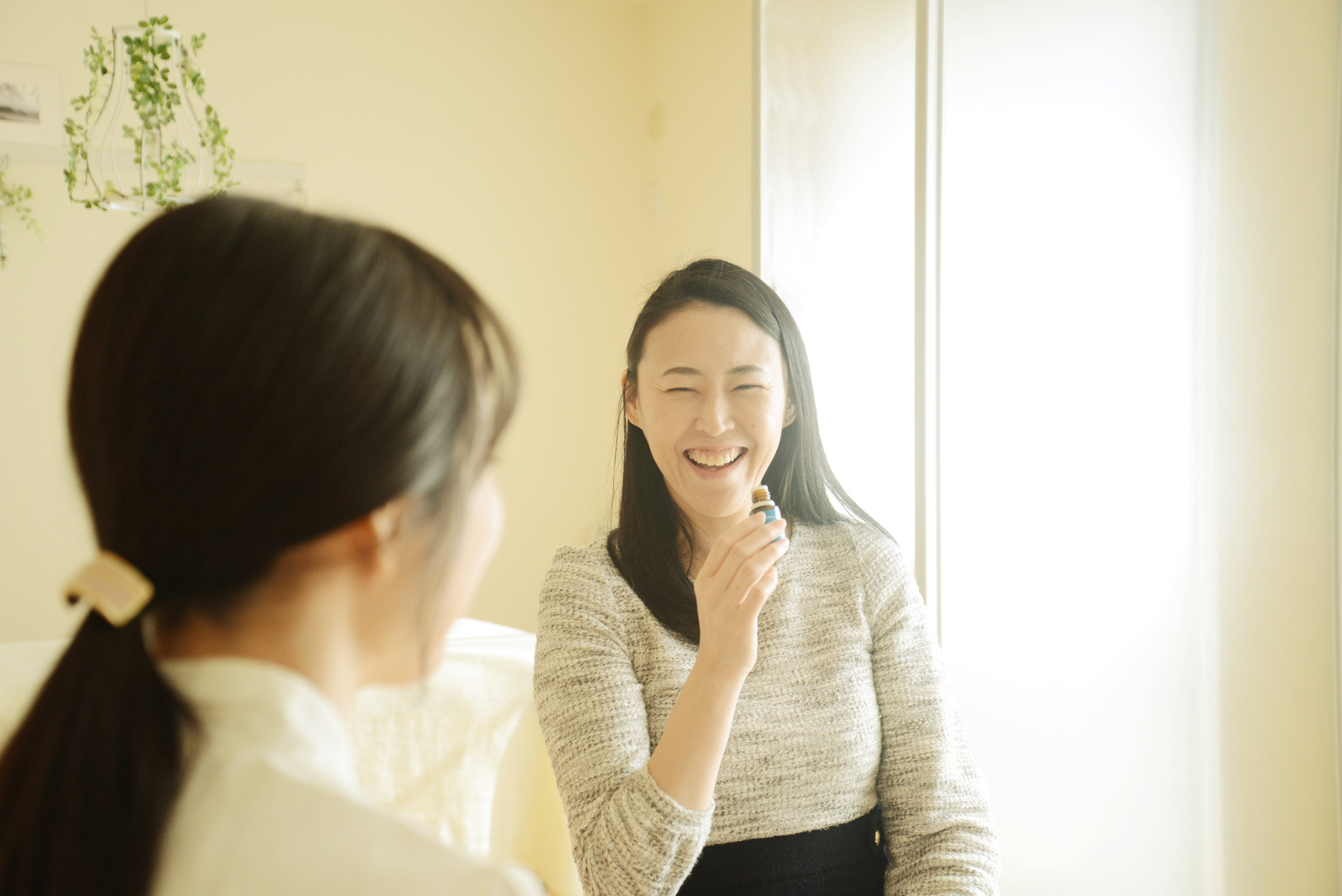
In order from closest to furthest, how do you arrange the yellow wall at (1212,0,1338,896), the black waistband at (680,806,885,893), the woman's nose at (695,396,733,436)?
1. the black waistband at (680,806,885,893)
2. the woman's nose at (695,396,733,436)
3. the yellow wall at (1212,0,1338,896)

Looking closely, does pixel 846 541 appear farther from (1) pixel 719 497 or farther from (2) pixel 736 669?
(2) pixel 736 669

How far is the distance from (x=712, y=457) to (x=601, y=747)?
14.6 inches

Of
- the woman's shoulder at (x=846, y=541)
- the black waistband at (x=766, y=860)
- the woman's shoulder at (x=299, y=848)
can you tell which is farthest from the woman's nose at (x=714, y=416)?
the woman's shoulder at (x=299, y=848)

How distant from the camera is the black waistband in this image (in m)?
1.02

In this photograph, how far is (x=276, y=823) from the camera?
1.33ft

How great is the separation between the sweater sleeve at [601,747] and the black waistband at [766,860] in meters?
0.09

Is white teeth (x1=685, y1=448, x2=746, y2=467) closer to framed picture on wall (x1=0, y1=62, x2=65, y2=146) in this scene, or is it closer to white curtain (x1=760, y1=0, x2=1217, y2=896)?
white curtain (x1=760, y1=0, x2=1217, y2=896)

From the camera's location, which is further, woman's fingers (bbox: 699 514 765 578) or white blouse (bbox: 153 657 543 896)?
woman's fingers (bbox: 699 514 765 578)

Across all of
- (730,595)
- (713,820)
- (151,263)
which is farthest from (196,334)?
(713,820)

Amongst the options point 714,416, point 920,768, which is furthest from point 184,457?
point 920,768

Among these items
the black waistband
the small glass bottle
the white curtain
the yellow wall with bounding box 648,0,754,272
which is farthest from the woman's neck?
the yellow wall with bounding box 648,0,754,272

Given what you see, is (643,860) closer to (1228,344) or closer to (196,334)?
(196,334)

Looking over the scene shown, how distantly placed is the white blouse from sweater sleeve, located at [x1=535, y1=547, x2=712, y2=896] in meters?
0.50

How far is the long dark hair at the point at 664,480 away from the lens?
1.14m
